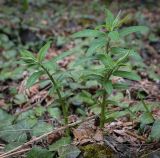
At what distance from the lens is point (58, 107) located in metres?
2.41

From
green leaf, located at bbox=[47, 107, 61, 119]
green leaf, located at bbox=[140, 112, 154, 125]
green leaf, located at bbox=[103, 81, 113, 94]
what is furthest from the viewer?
green leaf, located at bbox=[47, 107, 61, 119]

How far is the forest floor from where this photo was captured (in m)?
1.83

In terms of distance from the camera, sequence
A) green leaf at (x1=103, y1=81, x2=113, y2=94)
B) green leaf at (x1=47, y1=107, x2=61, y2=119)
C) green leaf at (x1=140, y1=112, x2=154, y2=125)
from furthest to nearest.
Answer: green leaf at (x1=47, y1=107, x2=61, y2=119), green leaf at (x1=140, y1=112, x2=154, y2=125), green leaf at (x1=103, y1=81, x2=113, y2=94)

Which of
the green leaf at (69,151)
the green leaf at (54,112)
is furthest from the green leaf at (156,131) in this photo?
the green leaf at (54,112)

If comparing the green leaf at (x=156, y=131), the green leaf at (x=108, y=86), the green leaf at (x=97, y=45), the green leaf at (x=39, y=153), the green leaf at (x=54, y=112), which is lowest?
the green leaf at (x=39, y=153)

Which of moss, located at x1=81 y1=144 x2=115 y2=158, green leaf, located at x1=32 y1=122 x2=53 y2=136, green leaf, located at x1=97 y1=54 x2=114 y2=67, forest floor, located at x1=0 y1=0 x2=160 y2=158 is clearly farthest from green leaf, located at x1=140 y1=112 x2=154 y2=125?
green leaf, located at x1=32 y1=122 x2=53 y2=136

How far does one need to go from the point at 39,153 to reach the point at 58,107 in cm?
65

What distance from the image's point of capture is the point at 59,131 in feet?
6.60

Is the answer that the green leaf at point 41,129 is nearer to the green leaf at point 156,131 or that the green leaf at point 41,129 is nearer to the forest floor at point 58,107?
the forest floor at point 58,107

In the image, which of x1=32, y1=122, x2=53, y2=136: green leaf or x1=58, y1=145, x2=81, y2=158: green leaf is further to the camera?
x1=32, y1=122, x2=53, y2=136: green leaf

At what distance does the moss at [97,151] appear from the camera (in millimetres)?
1762

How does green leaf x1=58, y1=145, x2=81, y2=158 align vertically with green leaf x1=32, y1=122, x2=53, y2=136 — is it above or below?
below

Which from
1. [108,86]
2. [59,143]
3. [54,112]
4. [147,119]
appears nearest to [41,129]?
[59,143]

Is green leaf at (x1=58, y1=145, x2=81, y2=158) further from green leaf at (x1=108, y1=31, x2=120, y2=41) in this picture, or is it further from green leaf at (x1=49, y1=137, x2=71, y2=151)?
green leaf at (x1=108, y1=31, x2=120, y2=41)
